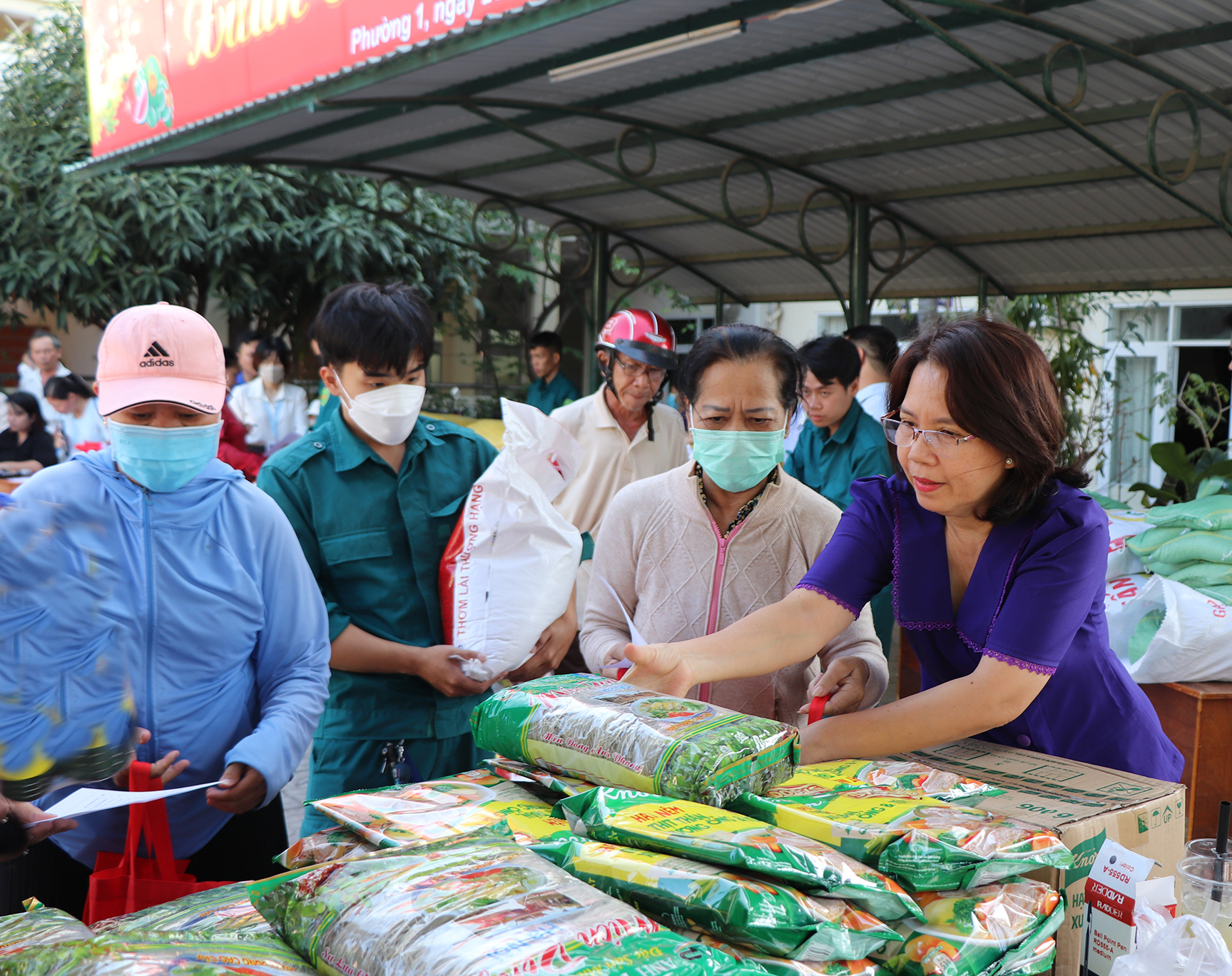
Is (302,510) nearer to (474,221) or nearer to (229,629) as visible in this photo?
(229,629)

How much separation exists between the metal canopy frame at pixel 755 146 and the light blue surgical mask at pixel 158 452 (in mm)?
2389

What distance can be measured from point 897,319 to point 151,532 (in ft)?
38.7

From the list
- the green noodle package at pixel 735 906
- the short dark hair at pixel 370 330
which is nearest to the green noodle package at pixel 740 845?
the green noodle package at pixel 735 906

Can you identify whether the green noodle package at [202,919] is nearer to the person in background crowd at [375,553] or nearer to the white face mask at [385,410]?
the person in background crowd at [375,553]

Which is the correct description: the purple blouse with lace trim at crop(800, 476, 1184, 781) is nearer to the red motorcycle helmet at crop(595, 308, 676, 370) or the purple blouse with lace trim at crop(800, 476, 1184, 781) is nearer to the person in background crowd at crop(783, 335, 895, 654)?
the red motorcycle helmet at crop(595, 308, 676, 370)

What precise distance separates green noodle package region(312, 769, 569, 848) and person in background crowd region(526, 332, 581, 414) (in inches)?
260

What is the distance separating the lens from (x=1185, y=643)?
129 inches

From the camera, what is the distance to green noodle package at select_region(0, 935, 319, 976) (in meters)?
0.88

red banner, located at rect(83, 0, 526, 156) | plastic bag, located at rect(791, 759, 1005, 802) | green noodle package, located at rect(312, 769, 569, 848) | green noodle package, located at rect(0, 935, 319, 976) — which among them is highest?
red banner, located at rect(83, 0, 526, 156)

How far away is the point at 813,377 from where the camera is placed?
4379mm

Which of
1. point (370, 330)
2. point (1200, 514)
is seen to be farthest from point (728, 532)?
point (1200, 514)

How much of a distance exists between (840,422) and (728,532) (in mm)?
2443

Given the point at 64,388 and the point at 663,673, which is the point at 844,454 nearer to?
the point at 663,673

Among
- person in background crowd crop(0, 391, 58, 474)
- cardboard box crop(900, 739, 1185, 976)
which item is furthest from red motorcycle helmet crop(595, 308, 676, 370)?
person in background crowd crop(0, 391, 58, 474)
